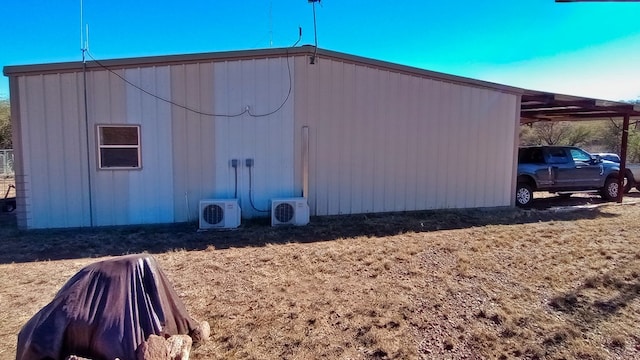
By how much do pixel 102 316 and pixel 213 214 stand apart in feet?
15.1

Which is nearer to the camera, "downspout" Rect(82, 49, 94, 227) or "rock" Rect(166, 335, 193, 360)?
"rock" Rect(166, 335, 193, 360)

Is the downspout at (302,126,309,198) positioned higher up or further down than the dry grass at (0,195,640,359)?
higher up

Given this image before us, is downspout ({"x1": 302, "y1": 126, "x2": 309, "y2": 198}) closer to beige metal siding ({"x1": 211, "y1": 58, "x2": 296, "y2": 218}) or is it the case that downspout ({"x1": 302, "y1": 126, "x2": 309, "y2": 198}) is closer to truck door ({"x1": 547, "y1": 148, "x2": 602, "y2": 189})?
beige metal siding ({"x1": 211, "y1": 58, "x2": 296, "y2": 218})

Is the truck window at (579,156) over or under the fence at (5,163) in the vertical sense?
over

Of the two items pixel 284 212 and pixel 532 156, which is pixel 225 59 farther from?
pixel 532 156

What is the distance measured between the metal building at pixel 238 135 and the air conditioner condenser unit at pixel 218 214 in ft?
1.65

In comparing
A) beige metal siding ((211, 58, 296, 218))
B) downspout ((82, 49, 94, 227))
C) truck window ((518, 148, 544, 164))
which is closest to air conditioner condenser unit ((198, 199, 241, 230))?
beige metal siding ((211, 58, 296, 218))

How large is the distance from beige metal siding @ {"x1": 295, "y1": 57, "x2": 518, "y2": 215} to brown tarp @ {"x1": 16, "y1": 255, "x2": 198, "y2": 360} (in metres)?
5.26

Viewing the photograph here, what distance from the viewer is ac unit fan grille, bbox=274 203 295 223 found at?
729cm

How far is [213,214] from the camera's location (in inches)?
278

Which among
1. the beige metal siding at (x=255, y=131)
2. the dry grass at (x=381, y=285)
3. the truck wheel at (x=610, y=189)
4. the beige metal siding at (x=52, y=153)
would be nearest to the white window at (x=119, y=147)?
the beige metal siding at (x=52, y=153)

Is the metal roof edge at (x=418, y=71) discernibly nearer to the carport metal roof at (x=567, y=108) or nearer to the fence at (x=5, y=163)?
the carport metal roof at (x=567, y=108)

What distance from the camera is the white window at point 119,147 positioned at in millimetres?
7117

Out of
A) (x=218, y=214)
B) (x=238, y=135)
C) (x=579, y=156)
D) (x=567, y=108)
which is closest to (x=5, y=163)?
(x=238, y=135)
